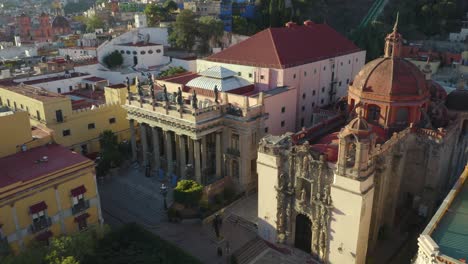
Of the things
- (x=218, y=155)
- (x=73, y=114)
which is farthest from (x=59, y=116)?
(x=218, y=155)

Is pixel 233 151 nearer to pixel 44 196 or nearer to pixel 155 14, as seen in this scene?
pixel 44 196

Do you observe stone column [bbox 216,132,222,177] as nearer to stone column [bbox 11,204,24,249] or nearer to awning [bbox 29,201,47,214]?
awning [bbox 29,201,47,214]

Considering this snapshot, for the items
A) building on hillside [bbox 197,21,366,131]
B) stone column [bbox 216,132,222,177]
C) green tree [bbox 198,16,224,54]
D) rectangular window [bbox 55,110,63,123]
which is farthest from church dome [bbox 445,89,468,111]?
green tree [bbox 198,16,224,54]


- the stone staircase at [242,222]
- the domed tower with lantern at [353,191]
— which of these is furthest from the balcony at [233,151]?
the domed tower with lantern at [353,191]

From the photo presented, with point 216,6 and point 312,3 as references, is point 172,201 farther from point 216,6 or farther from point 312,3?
point 312,3

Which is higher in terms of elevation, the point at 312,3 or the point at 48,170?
the point at 312,3

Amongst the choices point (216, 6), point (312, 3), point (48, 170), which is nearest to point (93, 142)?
point (48, 170)

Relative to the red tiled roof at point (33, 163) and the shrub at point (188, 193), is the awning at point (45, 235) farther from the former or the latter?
the shrub at point (188, 193)
